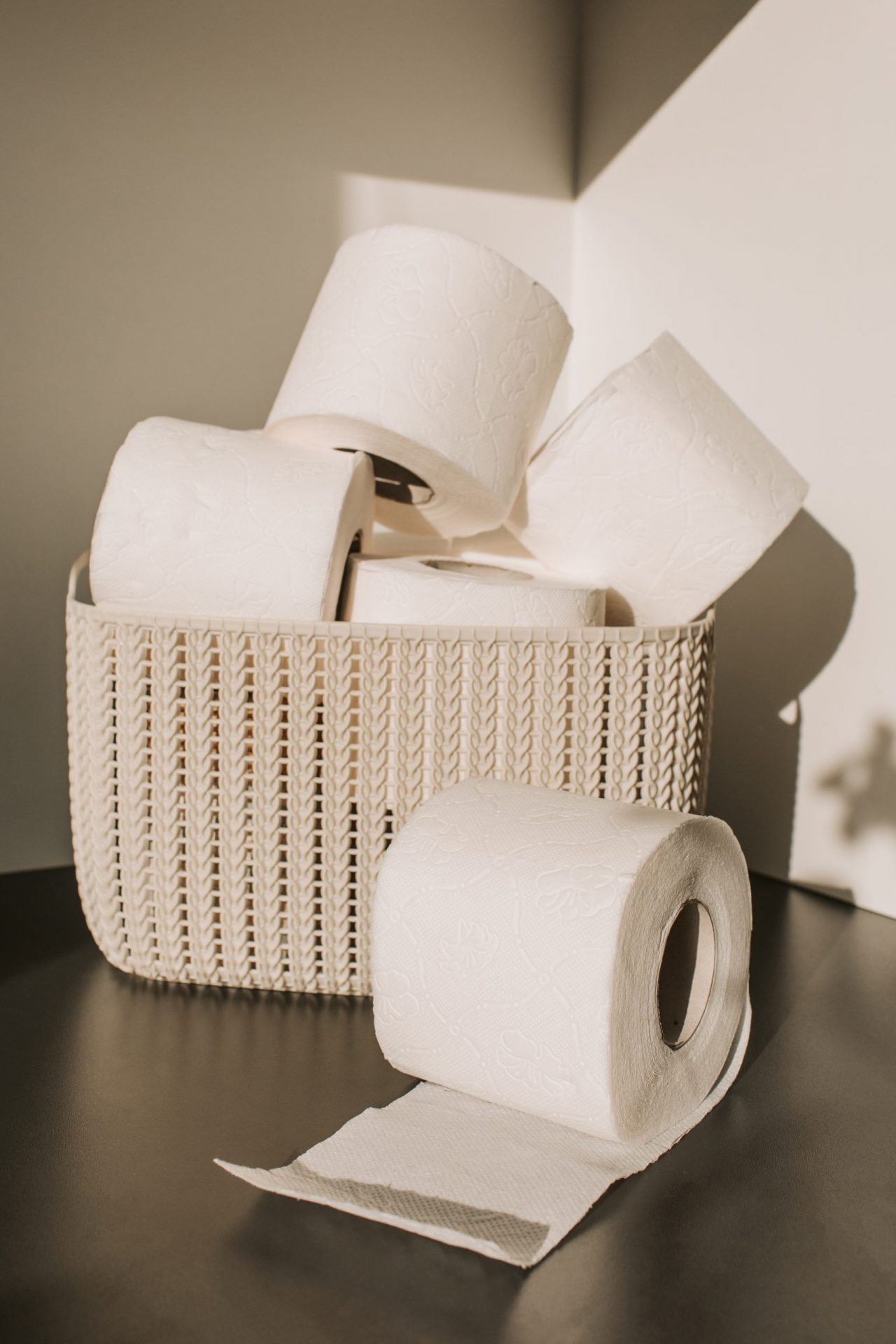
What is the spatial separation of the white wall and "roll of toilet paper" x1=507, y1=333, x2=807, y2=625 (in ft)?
0.68

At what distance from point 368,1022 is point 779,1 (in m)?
1.09

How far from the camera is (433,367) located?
97 cm

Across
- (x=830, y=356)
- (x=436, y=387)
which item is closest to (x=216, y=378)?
(x=436, y=387)

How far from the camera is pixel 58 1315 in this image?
0.54 metres

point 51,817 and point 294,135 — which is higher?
point 294,135

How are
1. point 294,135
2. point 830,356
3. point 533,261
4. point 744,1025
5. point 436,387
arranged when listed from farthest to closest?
point 533,261 < point 294,135 < point 830,356 < point 436,387 < point 744,1025

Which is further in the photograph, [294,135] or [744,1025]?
[294,135]

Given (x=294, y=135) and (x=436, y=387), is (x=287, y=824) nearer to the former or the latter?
(x=436, y=387)

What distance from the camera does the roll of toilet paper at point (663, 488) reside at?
953 mm

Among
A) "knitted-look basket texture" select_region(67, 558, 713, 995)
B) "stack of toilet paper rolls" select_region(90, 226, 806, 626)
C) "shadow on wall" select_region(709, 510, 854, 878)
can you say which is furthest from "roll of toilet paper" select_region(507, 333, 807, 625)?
"shadow on wall" select_region(709, 510, 854, 878)

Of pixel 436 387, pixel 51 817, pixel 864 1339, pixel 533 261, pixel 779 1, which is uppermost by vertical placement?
pixel 779 1

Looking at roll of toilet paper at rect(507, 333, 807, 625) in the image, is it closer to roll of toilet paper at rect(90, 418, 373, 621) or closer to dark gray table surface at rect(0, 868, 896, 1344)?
roll of toilet paper at rect(90, 418, 373, 621)

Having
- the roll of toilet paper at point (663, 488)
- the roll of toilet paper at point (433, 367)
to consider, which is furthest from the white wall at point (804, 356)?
the roll of toilet paper at point (433, 367)

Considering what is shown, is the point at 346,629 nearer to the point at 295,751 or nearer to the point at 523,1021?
the point at 295,751
